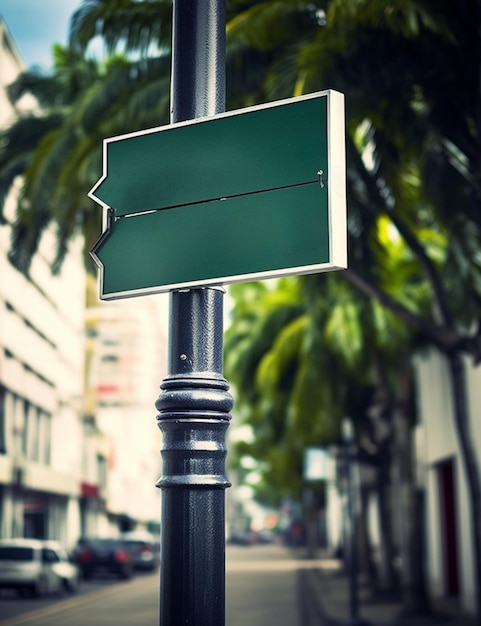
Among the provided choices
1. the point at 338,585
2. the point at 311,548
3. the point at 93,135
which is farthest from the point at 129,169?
the point at 311,548

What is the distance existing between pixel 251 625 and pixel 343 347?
20.2ft

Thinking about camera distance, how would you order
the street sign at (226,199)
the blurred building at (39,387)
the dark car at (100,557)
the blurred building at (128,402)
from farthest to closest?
1. the blurred building at (128,402)
2. the blurred building at (39,387)
3. the dark car at (100,557)
4. the street sign at (226,199)

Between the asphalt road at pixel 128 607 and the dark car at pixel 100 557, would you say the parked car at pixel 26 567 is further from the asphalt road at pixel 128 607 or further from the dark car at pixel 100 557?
the dark car at pixel 100 557

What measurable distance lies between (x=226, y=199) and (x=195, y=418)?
0.71 metres

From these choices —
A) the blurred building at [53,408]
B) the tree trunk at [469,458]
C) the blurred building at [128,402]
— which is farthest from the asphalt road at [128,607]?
the blurred building at [128,402]

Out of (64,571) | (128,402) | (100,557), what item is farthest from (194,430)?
(128,402)

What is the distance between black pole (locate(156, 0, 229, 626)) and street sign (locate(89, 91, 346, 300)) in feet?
0.34

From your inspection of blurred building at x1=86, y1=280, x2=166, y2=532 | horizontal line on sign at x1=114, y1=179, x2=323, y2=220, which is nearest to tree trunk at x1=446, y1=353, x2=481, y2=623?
horizontal line on sign at x1=114, y1=179, x2=323, y2=220

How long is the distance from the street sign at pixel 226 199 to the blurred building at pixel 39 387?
33606 millimetres

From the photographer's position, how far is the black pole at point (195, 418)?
10.9 feet

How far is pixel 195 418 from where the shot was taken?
3457 mm

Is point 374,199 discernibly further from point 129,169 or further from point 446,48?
point 129,169

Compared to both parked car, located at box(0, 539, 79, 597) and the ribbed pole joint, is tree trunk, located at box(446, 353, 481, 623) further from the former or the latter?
parked car, located at box(0, 539, 79, 597)

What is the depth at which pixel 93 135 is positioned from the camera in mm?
14188
